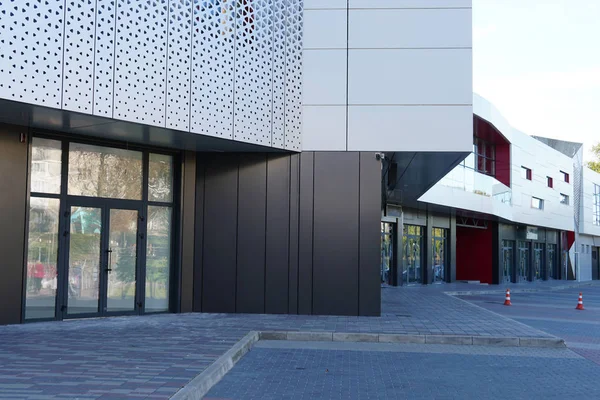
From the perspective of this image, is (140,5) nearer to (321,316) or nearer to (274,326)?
(274,326)

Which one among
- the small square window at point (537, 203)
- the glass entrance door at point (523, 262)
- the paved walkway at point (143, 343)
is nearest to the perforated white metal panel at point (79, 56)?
the paved walkway at point (143, 343)

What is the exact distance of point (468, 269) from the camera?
128 feet

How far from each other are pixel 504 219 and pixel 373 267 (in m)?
24.6

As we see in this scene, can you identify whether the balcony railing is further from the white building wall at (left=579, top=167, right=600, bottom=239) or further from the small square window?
the white building wall at (left=579, top=167, right=600, bottom=239)

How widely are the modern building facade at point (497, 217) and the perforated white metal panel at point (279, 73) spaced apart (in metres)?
3.72

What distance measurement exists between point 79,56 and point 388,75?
6.74m

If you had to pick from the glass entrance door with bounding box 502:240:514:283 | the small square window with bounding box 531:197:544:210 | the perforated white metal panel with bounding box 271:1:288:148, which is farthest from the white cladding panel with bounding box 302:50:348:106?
the small square window with bounding box 531:197:544:210

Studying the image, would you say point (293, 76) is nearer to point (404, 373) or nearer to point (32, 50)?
point (32, 50)

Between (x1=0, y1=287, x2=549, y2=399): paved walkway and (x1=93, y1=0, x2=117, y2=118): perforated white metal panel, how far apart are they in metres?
3.73

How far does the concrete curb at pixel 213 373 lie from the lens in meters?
6.54

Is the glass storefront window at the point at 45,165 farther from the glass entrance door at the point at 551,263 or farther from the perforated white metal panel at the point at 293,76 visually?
the glass entrance door at the point at 551,263

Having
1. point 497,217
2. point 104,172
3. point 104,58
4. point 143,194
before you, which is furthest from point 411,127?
point 497,217

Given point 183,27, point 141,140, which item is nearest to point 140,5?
point 183,27

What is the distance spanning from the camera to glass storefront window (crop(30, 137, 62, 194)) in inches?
481
